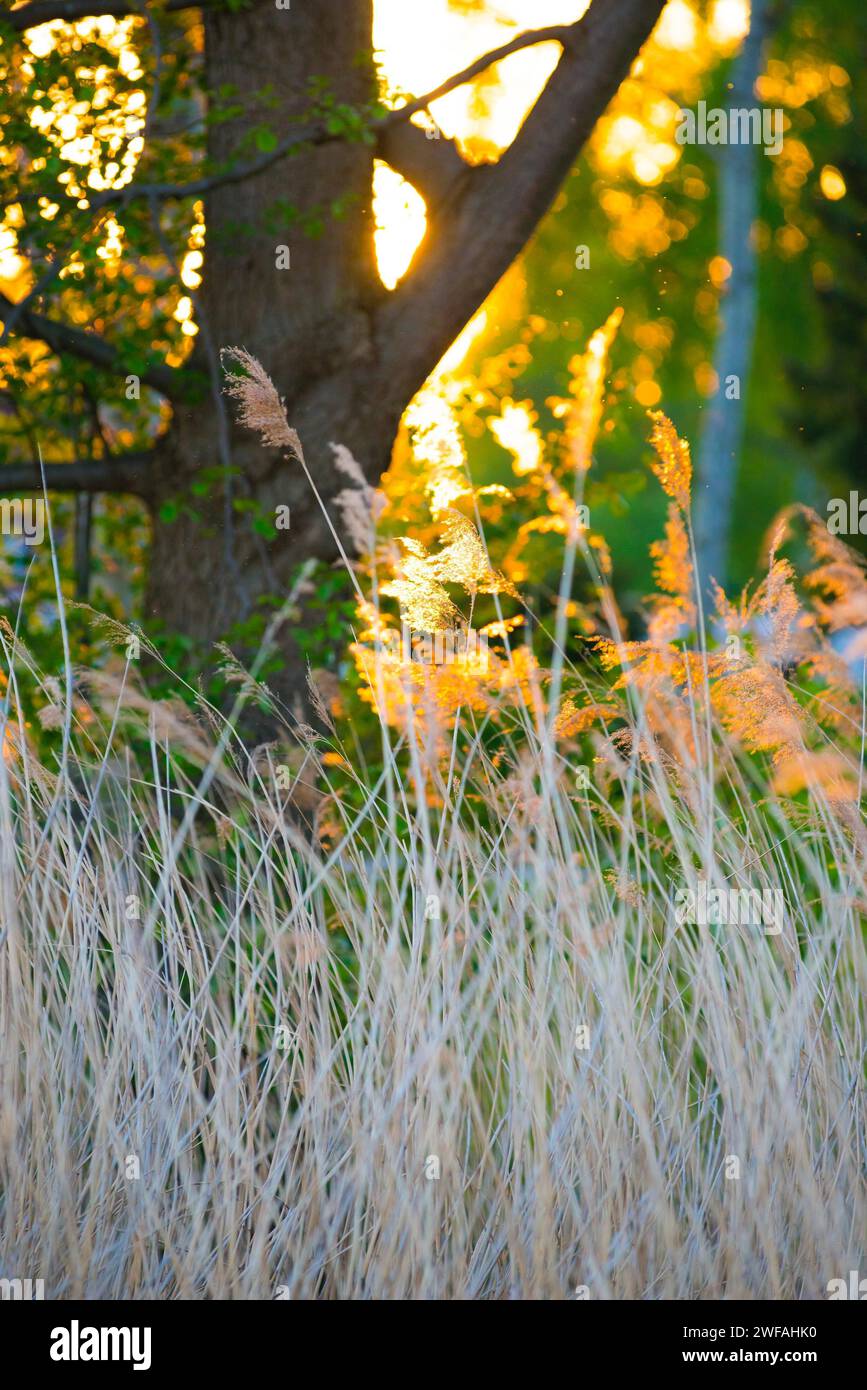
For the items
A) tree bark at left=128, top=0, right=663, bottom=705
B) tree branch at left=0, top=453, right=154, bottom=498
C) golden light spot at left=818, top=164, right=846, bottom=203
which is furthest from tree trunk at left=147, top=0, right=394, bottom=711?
golden light spot at left=818, top=164, right=846, bottom=203

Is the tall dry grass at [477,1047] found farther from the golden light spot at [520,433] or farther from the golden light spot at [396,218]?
the golden light spot at [396,218]

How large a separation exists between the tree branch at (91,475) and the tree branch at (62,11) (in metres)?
1.39

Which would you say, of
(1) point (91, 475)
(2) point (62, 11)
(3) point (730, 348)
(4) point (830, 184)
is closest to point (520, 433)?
(1) point (91, 475)

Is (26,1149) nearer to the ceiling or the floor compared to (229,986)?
nearer to the floor

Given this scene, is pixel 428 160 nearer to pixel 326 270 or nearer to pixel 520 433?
pixel 326 270

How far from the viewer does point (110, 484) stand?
200 inches

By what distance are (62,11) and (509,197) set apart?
153cm

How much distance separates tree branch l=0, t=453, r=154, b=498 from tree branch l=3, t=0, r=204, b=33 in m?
1.39

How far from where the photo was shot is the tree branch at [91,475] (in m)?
5.03

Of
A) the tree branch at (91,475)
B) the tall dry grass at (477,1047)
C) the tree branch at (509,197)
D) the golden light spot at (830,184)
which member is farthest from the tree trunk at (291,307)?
the golden light spot at (830,184)

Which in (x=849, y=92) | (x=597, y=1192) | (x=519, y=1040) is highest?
(x=849, y=92)
